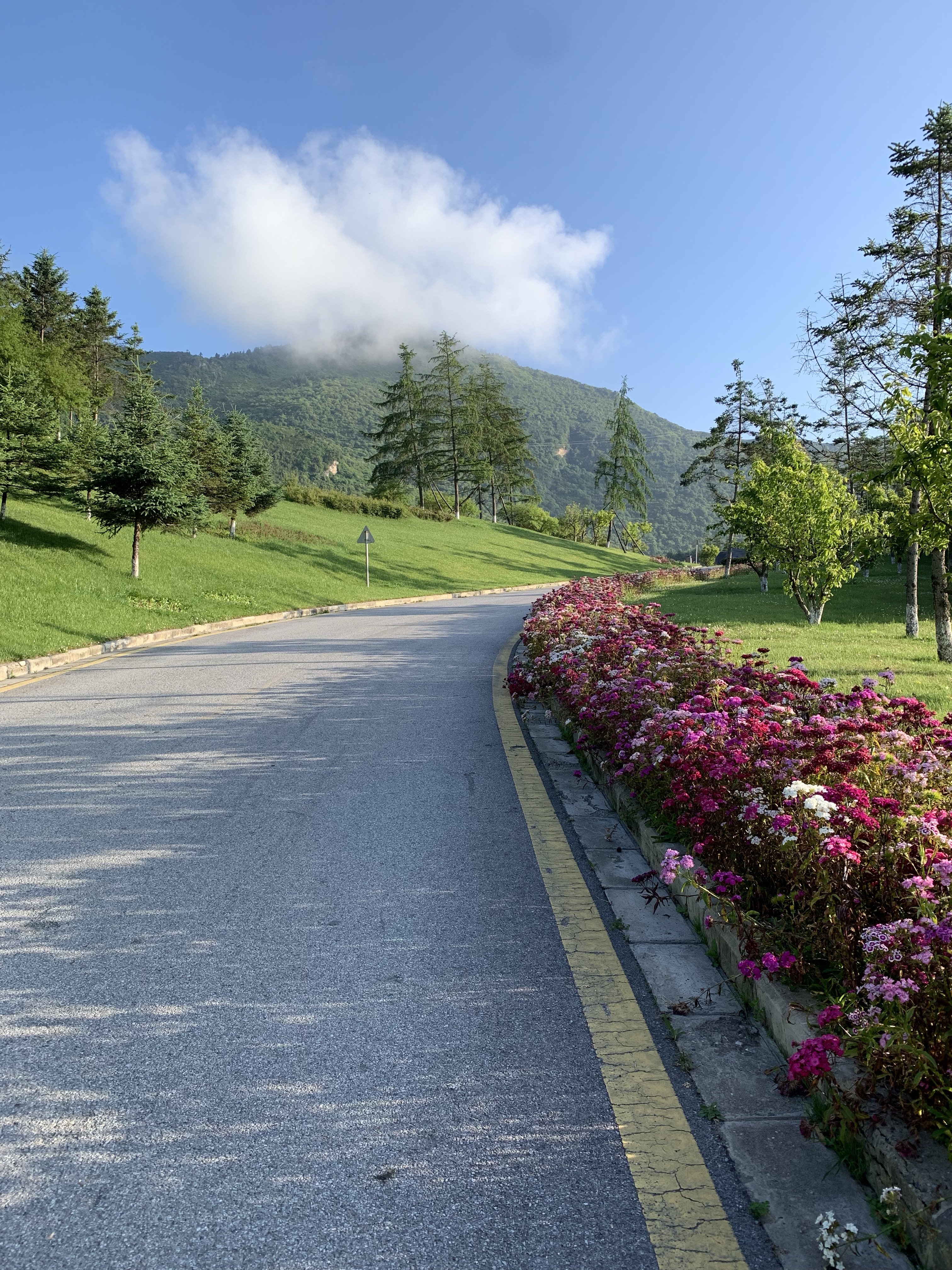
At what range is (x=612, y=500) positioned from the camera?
74.3 meters

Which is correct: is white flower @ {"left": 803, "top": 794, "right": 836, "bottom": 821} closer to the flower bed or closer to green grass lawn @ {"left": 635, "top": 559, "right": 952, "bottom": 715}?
the flower bed

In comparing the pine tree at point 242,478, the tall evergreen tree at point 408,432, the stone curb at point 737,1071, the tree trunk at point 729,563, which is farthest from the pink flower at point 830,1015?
the tall evergreen tree at point 408,432

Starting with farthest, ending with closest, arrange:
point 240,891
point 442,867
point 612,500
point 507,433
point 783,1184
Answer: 1. point 507,433
2. point 612,500
3. point 442,867
4. point 240,891
5. point 783,1184

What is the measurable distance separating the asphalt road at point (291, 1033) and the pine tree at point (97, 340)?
198ft

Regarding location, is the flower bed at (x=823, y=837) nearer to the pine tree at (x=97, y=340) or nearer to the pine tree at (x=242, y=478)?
the pine tree at (x=242, y=478)

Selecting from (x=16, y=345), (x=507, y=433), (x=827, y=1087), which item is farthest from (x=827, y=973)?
(x=507, y=433)

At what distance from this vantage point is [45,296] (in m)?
54.1

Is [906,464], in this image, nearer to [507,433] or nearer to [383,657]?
[383,657]

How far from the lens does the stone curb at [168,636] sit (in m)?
11.2

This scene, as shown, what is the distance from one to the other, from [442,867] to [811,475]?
52.4 feet

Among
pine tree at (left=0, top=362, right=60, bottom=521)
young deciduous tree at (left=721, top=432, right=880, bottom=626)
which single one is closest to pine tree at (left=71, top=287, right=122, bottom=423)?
pine tree at (left=0, top=362, right=60, bottom=521)

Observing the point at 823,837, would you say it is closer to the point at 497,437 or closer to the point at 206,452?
the point at 206,452

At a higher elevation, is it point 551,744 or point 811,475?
point 811,475

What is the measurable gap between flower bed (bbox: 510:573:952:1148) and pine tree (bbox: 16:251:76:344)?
59672mm
